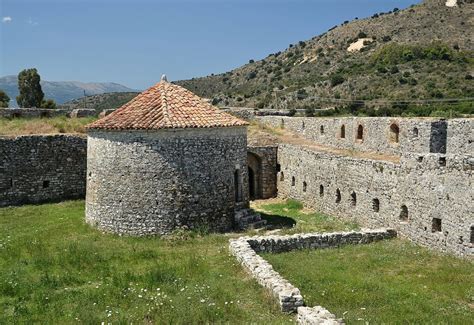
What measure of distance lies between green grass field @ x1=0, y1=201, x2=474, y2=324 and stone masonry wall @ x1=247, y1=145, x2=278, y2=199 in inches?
356

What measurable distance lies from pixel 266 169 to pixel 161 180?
9742 millimetres

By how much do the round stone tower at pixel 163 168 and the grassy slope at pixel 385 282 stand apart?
159 inches

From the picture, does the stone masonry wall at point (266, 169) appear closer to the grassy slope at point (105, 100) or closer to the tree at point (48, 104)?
the tree at point (48, 104)

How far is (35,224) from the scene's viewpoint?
17.9 m

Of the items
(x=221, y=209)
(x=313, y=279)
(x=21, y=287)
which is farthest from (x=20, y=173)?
(x=313, y=279)

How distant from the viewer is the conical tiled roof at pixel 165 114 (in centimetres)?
1567

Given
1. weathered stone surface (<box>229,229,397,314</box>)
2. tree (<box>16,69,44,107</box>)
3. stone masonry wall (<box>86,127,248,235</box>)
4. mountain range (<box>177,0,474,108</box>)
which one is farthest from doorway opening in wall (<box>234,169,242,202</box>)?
tree (<box>16,69,44,107</box>)

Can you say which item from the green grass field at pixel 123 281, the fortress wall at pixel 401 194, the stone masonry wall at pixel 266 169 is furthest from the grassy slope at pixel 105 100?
the green grass field at pixel 123 281

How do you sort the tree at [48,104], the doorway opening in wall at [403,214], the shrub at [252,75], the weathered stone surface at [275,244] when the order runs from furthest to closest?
the shrub at [252,75], the tree at [48,104], the doorway opening in wall at [403,214], the weathered stone surface at [275,244]

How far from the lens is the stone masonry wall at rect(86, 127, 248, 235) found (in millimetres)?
15664

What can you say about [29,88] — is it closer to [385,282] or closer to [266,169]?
[266,169]

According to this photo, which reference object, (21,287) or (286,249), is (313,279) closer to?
(286,249)

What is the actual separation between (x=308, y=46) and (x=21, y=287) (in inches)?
2759

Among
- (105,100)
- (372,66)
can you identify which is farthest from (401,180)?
(105,100)
